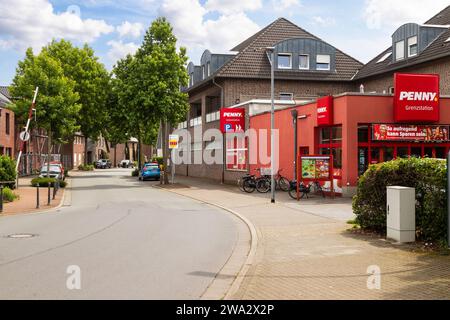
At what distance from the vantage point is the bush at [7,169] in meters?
25.0

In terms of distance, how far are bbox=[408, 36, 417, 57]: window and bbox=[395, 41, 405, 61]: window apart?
556mm

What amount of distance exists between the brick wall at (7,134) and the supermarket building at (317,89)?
576 inches

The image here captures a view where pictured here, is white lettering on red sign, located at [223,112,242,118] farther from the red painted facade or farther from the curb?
the curb

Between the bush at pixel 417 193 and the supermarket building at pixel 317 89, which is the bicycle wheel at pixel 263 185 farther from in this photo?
the bush at pixel 417 193

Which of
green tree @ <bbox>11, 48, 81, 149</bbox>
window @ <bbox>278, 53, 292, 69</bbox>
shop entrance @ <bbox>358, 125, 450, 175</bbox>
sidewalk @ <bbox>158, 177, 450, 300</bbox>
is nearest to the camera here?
sidewalk @ <bbox>158, 177, 450, 300</bbox>

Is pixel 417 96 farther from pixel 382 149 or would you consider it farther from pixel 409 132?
pixel 382 149

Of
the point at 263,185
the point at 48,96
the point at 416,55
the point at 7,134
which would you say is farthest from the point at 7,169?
the point at 416,55

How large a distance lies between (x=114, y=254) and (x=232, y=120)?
24.4m

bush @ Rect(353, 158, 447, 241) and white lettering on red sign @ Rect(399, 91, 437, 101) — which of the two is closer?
bush @ Rect(353, 158, 447, 241)

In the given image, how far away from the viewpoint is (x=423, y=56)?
31078mm

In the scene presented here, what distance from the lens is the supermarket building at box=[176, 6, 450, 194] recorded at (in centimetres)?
2319

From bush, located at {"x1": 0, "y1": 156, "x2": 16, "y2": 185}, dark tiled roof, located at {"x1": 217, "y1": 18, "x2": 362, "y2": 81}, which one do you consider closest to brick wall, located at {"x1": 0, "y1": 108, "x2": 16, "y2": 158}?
bush, located at {"x1": 0, "y1": 156, "x2": 16, "y2": 185}

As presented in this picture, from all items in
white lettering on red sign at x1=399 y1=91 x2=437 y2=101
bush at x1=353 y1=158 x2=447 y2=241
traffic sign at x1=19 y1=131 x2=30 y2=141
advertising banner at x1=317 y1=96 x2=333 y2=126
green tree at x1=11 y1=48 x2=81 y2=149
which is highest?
green tree at x1=11 y1=48 x2=81 y2=149

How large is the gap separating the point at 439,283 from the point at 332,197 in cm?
1568
